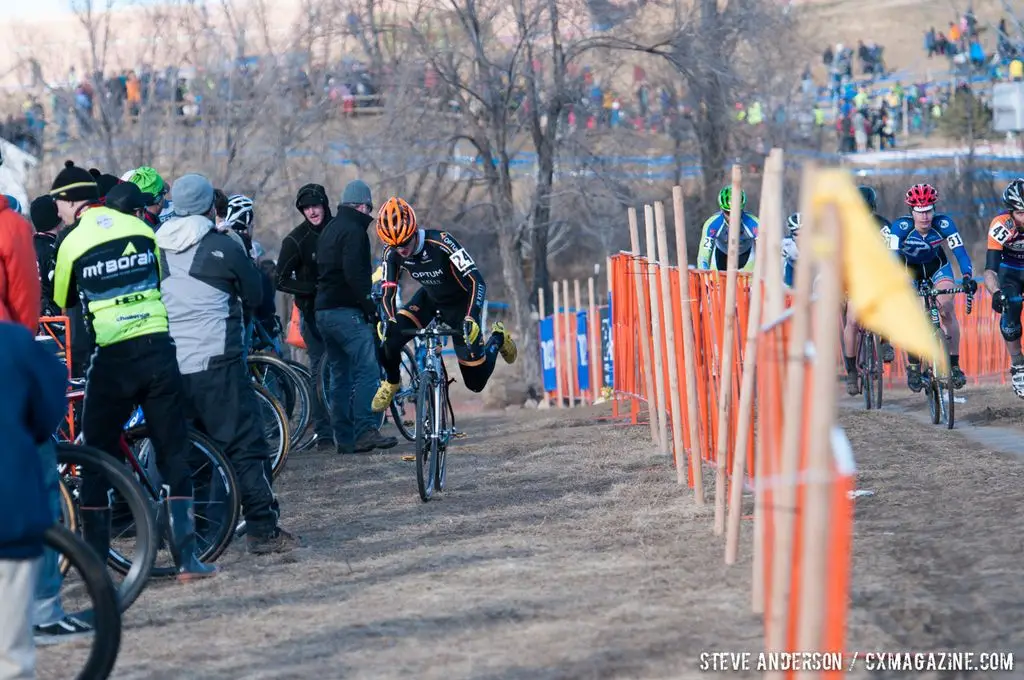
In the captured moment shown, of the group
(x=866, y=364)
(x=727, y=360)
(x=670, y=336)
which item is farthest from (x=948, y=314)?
(x=727, y=360)

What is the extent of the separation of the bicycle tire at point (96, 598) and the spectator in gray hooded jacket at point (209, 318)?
2.94m

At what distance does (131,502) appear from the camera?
7.23 m

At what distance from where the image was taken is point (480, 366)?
1152 cm

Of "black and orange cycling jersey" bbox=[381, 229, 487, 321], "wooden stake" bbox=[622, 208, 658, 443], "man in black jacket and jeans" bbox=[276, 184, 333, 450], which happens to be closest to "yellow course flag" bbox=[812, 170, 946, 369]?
"black and orange cycling jersey" bbox=[381, 229, 487, 321]

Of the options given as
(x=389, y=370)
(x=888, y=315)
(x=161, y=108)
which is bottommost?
(x=389, y=370)

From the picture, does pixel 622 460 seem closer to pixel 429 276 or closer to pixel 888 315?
pixel 429 276

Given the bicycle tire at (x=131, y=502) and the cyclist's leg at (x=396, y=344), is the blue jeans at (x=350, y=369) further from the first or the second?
the bicycle tire at (x=131, y=502)

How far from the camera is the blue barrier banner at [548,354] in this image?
25750mm

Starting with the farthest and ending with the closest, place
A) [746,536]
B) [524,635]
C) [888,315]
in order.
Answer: [746,536], [524,635], [888,315]

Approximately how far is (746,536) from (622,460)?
11.8 feet

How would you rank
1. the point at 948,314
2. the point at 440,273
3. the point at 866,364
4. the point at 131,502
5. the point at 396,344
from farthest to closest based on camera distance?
1. the point at 866,364
2. the point at 948,314
3. the point at 440,273
4. the point at 396,344
5. the point at 131,502

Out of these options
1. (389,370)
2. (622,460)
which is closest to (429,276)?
(389,370)

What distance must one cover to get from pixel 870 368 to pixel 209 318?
8993 mm

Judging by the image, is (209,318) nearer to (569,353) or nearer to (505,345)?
(505,345)
